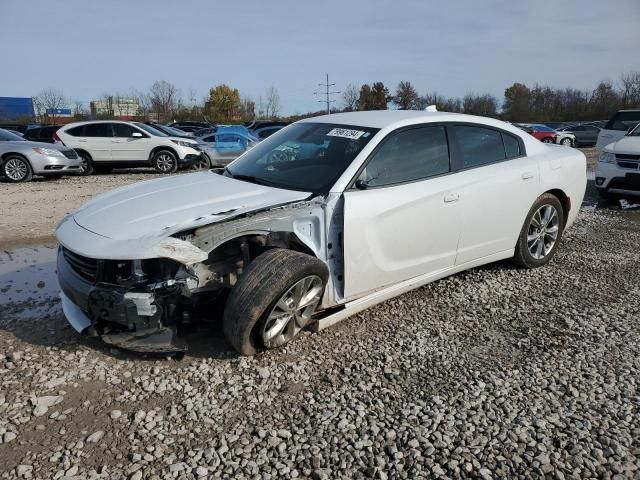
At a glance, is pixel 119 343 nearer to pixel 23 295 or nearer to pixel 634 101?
pixel 23 295

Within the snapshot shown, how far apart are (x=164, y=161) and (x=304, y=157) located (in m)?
11.1

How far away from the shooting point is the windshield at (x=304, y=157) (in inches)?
146

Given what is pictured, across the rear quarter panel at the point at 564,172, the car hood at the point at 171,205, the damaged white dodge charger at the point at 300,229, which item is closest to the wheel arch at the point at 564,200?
the rear quarter panel at the point at 564,172

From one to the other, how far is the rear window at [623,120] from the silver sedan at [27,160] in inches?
530

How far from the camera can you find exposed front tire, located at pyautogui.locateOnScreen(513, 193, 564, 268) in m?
4.82

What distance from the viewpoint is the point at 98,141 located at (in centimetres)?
1377

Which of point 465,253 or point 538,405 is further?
point 465,253

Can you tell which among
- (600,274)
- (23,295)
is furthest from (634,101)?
(23,295)

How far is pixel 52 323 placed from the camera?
378 centimetres

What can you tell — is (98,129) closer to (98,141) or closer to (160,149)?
(98,141)

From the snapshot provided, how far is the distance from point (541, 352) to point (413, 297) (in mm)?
1205

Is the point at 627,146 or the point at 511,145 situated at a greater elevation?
the point at 511,145

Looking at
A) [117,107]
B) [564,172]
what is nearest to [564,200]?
[564,172]

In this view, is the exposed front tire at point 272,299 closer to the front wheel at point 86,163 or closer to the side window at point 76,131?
the front wheel at point 86,163
